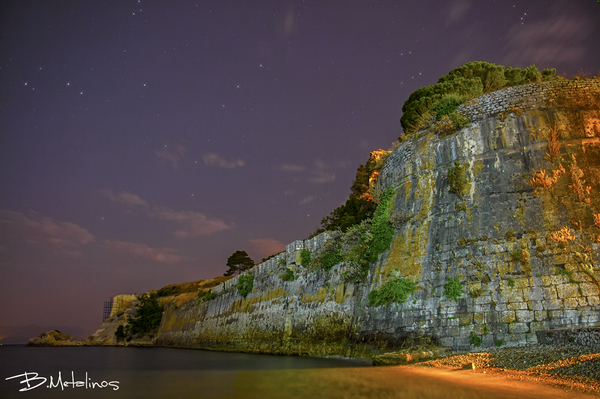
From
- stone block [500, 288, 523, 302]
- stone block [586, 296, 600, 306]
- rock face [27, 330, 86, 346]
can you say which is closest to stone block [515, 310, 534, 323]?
stone block [500, 288, 523, 302]

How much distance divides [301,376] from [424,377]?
311 cm

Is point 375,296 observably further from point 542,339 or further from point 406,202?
point 542,339

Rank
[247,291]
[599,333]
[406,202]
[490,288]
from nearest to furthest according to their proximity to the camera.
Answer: [599,333], [490,288], [406,202], [247,291]

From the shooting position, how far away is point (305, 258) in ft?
60.8

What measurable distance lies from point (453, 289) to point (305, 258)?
8.81m

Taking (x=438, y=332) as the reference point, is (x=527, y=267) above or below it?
above

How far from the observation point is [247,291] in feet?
78.4

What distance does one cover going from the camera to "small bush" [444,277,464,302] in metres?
10.7

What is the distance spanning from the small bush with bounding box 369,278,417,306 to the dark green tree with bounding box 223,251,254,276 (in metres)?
43.9

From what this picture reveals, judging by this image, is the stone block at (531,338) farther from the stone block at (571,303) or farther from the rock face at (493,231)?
the stone block at (571,303)

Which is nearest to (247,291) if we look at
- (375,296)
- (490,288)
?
(375,296)

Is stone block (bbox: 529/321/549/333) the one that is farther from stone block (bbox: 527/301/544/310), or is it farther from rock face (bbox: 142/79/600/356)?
stone block (bbox: 527/301/544/310)

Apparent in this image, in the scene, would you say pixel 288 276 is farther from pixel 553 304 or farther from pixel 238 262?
pixel 238 262

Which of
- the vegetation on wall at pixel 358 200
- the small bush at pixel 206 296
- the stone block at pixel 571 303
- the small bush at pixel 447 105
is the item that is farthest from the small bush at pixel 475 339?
the small bush at pixel 206 296
